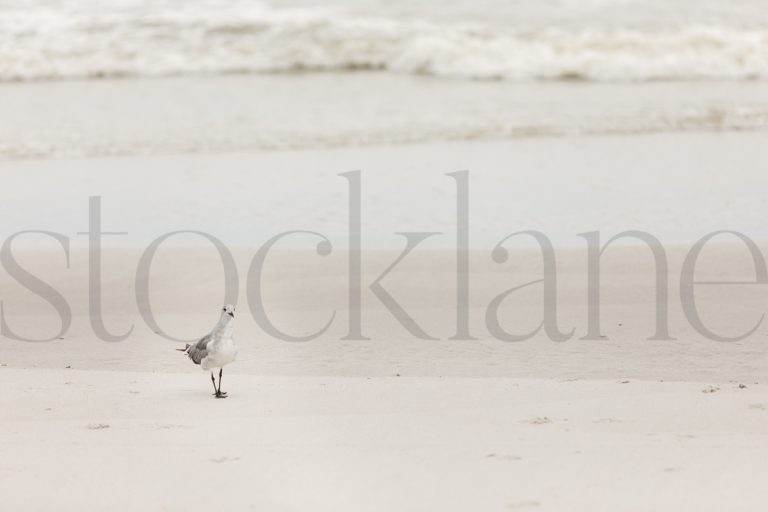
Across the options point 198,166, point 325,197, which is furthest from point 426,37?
point 325,197

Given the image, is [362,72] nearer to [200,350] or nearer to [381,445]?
[200,350]

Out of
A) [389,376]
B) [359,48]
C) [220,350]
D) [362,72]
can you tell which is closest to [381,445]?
[220,350]

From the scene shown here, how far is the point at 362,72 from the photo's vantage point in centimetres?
1518

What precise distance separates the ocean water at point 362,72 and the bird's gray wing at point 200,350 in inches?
220

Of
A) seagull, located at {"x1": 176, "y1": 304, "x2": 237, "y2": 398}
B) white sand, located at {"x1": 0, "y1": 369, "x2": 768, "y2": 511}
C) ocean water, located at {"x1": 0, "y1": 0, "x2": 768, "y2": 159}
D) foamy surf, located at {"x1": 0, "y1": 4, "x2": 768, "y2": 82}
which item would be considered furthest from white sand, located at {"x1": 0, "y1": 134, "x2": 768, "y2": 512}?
foamy surf, located at {"x1": 0, "y1": 4, "x2": 768, "y2": 82}

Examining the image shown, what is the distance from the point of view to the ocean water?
440 inches

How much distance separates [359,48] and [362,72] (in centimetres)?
68

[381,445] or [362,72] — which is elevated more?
[362,72]

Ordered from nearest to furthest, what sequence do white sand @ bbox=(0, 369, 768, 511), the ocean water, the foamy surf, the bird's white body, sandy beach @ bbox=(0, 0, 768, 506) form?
white sand @ bbox=(0, 369, 768, 511) < sandy beach @ bbox=(0, 0, 768, 506) < the bird's white body < the ocean water < the foamy surf

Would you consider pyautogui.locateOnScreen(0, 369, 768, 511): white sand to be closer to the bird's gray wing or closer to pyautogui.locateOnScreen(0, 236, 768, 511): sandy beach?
pyautogui.locateOnScreen(0, 236, 768, 511): sandy beach

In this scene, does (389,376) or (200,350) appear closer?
(200,350)

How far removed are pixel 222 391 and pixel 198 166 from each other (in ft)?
16.7

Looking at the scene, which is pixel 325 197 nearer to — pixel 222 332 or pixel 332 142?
pixel 332 142

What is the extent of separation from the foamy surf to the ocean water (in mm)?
28
